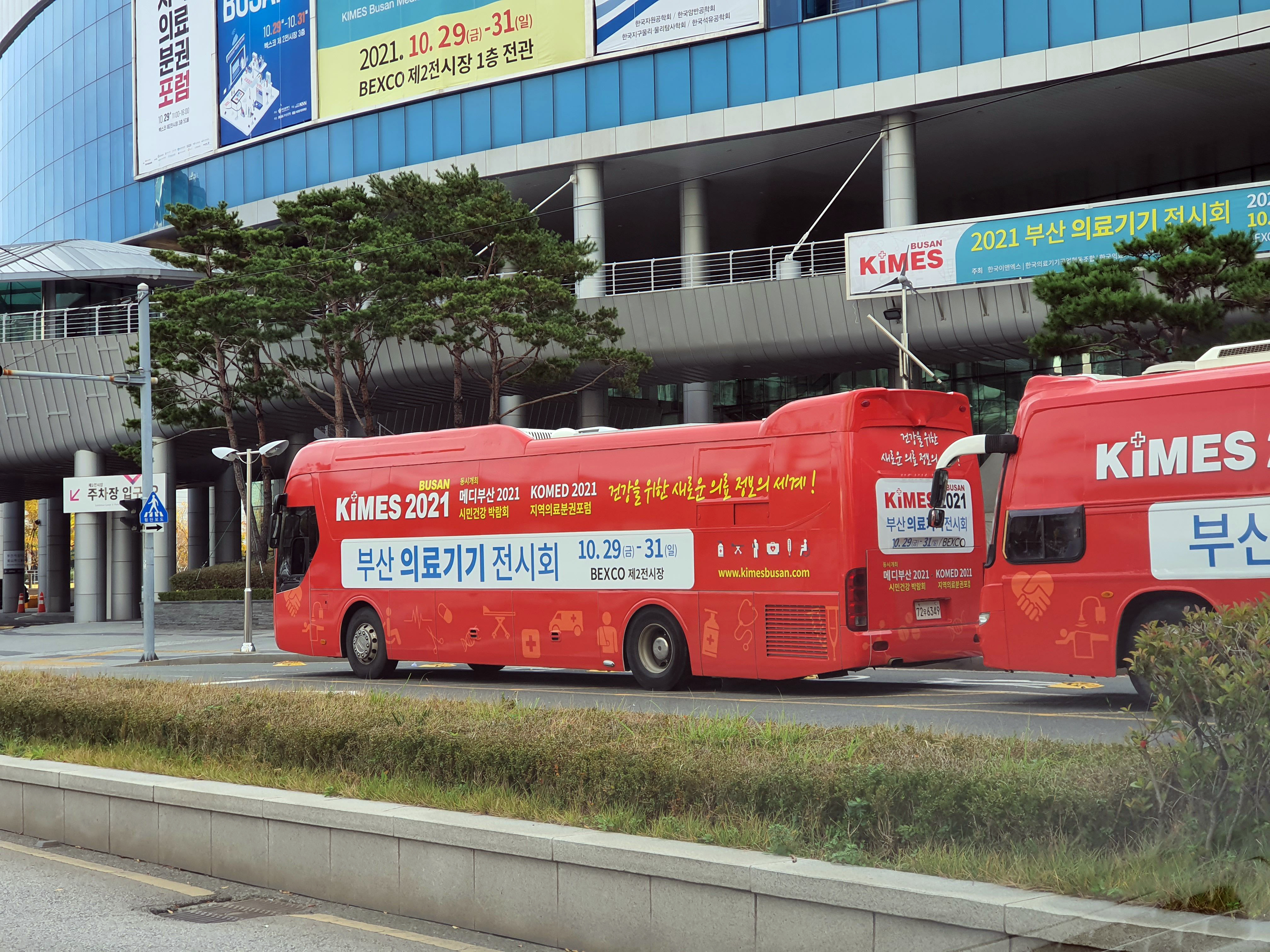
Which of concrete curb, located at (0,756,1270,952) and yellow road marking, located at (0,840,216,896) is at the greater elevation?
concrete curb, located at (0,756,1270,952)

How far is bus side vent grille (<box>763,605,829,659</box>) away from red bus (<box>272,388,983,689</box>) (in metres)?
0.02

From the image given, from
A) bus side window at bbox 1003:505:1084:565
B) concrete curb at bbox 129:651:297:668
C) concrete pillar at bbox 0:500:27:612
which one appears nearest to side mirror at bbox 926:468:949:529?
bus side window at bbox 1003:505:1084:565

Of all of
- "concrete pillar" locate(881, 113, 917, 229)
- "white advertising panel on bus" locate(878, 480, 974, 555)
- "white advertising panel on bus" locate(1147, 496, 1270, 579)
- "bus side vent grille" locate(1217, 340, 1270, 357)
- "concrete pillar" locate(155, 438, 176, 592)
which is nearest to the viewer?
"white advertising panel on bus" locate(1147, 496, 1270, 579)

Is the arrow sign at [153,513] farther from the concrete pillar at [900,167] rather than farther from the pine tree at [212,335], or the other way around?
the concrete pillar at [900,167]

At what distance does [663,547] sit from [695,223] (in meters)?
26.7

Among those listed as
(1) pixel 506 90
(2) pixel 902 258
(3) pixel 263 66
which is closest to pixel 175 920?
(2) pixel 902 258

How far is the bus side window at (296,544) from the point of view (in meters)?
21.2

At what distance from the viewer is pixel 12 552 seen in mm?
75250

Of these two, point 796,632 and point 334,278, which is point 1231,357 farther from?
point 334,278

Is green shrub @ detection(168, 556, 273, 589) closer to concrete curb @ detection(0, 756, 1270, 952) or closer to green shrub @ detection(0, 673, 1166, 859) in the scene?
green shrub @ detection(0, 673, 1166, 859)

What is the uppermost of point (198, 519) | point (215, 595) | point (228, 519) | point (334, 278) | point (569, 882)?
point (334, 278)

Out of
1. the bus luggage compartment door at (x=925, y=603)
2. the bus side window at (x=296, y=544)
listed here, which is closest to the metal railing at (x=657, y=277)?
the bus side window at (x=296, y=544)

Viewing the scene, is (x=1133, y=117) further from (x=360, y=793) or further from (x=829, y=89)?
(x=360, y=793)

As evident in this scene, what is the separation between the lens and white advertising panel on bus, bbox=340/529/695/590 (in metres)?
16.8
